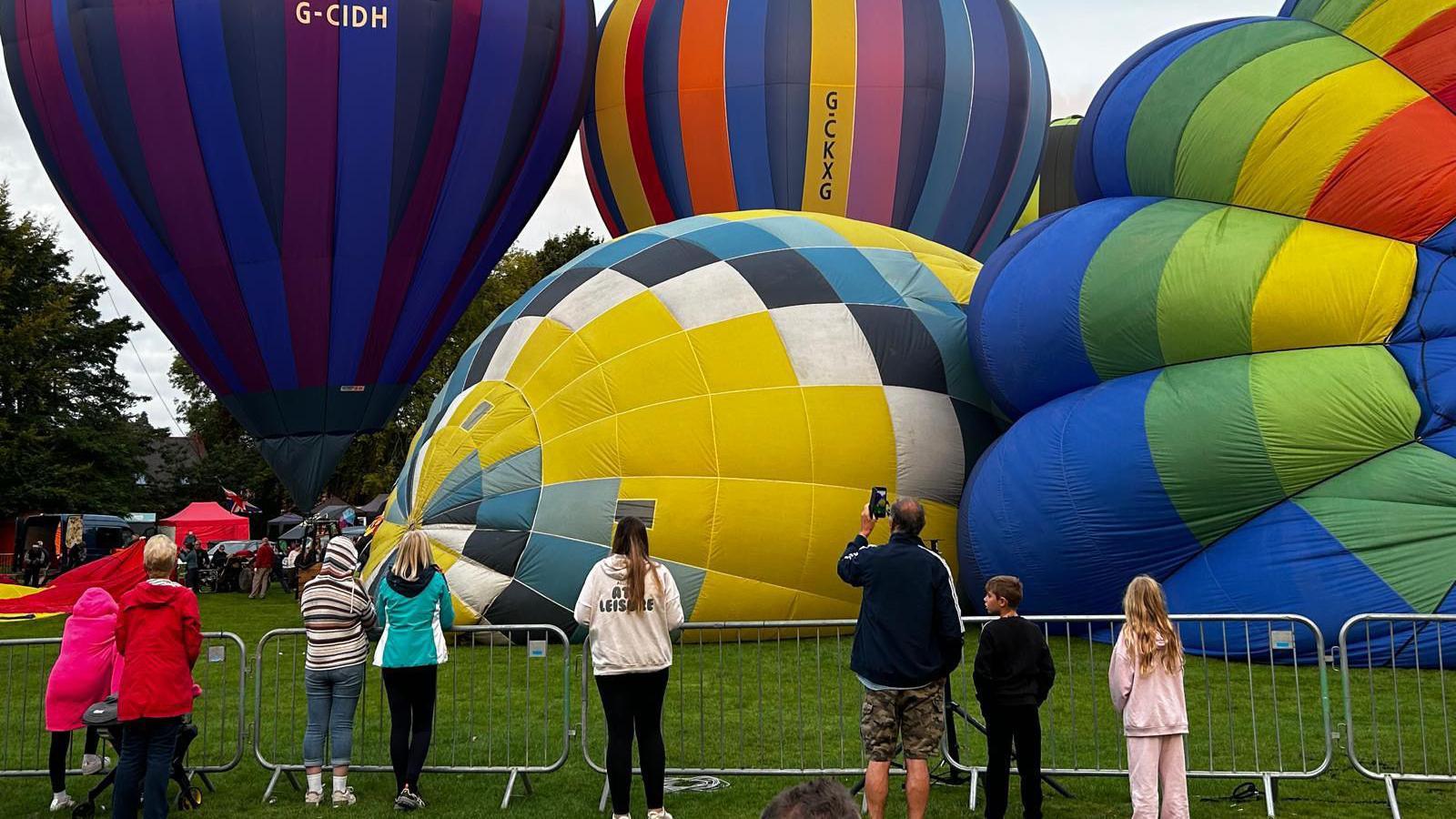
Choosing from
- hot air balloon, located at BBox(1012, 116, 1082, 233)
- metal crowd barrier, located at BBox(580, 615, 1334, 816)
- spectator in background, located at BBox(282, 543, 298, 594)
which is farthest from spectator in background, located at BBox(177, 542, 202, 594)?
hot air balloon, located at BBox(1012, 116, 1082, 233)

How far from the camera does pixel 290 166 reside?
15.8 meters

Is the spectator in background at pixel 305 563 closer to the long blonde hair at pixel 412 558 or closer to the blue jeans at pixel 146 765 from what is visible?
the long blonde hair at pixel 412 558

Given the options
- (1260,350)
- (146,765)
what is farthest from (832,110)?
(146,765)

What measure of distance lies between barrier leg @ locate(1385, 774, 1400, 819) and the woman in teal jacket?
14.3 ft

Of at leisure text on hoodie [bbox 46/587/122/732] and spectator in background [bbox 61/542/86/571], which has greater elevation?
spectator in background [bbox 61/542/86/571]

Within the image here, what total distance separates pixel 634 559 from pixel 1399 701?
5.30m

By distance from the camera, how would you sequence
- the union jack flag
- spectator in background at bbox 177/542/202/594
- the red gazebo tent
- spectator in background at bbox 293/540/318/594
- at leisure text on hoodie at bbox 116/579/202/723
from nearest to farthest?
at leisure text on hoodie at bbox 116/579/202/723
spectator in background at bbox 293/540/318/594
spectator in background at bbox 177/542/202/594
the union jack flag
the red gazebo tent

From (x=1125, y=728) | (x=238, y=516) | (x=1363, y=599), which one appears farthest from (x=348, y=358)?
(x=238, y=516)

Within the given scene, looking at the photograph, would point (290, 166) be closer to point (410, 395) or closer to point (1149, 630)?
point (1149, 630)

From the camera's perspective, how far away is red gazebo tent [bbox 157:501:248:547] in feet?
124

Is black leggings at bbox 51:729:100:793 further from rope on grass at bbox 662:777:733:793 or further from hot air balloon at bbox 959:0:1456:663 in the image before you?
hot air balloon at bbox 959:0:1456:663

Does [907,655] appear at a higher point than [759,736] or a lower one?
higher

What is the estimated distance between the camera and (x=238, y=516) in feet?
128

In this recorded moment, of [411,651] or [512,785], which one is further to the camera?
[512,785]
